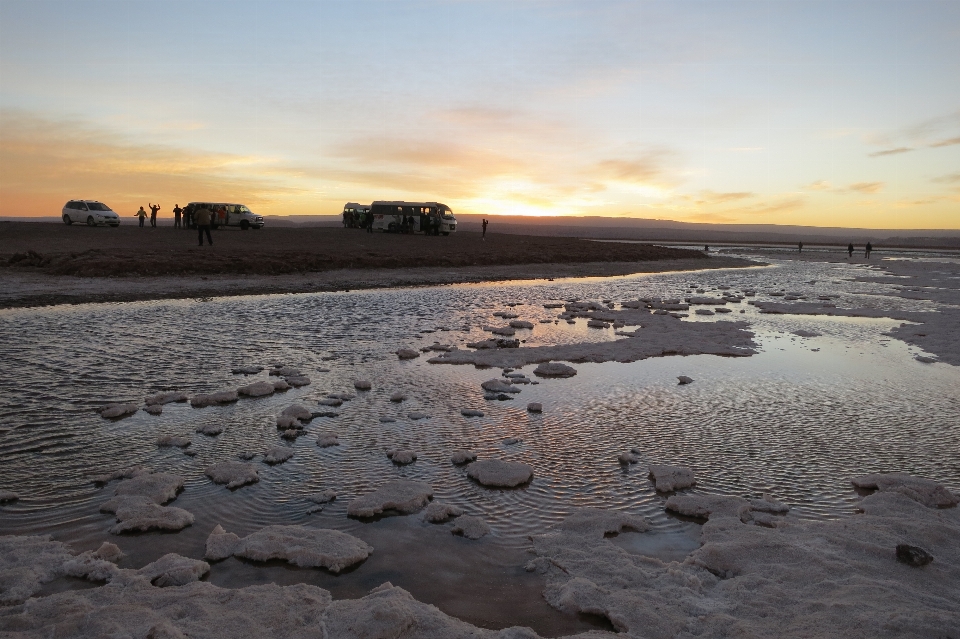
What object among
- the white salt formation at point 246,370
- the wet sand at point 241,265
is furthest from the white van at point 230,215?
the white salt formation at point 246,370

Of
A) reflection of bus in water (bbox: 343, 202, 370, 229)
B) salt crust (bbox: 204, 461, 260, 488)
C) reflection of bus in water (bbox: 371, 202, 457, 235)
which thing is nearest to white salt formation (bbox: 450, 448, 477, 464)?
salt crust (bbox: 204, 461, 260, 488)

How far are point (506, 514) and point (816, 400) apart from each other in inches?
226

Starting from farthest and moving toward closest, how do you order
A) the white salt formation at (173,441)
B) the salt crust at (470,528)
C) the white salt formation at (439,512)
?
1. the white salt formation at (173,441)
2. the white salt formation at (439,512)
3. the salt crust at (470,528)

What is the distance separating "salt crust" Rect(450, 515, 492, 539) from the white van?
45346 millimetres

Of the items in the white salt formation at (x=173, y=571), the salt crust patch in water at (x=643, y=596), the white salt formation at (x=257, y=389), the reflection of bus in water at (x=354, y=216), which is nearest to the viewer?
the salt crust patch in water at (x=643, y=596)

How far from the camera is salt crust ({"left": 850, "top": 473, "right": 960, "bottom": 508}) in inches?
213

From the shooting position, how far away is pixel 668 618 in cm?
371

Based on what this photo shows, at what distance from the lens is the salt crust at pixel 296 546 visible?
435 centimetres

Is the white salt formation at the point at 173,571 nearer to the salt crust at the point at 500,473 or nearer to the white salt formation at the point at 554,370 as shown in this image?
the salt crust at the point at 500,473

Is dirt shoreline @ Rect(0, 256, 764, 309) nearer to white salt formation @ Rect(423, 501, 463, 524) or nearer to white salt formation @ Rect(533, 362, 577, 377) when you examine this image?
white salt formation @ Rect(533, 362, 577, 377)

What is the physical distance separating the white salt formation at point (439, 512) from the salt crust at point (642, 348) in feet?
17.9

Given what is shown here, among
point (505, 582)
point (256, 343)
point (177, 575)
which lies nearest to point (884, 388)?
point (505, 582)

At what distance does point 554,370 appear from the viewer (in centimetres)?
1010

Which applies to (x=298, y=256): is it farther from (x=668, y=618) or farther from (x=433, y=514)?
(x=668, y=618)
